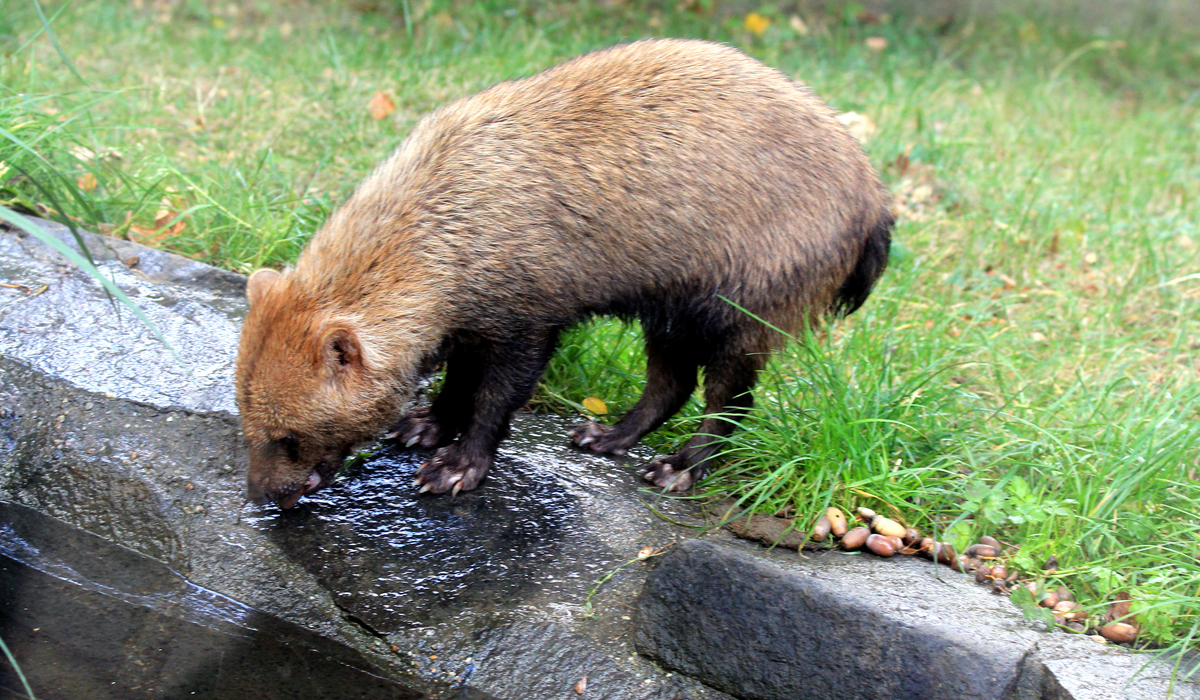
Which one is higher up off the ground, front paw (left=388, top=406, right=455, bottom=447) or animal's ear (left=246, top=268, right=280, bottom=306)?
animal's ear (left=246, top=268, right=280, bottom=306)

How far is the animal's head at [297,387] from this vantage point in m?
3.21

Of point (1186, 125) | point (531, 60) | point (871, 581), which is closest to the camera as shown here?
point (871, 581)

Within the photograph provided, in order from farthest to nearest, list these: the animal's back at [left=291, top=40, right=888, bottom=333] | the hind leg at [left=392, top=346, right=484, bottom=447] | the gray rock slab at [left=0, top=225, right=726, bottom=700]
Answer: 1. the hind leg at [left=392, top=346, right=484, bottom=447]
2. the animal's back at [left=291, top=40, right=888, bottom=333]
3. the gray rock slab at [left=0, top=225, right=726, bottom=700]

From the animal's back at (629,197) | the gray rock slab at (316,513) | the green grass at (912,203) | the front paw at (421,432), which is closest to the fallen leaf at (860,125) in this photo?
the green grass at (912,203)

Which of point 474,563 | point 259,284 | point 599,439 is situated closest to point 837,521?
point 599,439

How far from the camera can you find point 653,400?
412 cm

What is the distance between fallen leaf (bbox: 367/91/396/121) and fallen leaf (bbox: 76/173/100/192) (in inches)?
71.3

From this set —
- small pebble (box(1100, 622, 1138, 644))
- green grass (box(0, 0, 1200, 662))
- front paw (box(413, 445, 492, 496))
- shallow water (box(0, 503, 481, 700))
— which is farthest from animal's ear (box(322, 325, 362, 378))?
small pebble (box(1100, 622, 1138, 644))

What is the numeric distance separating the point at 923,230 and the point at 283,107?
13.8 feet

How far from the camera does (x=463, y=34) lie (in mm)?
7629

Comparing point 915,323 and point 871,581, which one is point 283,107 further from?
point 871,581

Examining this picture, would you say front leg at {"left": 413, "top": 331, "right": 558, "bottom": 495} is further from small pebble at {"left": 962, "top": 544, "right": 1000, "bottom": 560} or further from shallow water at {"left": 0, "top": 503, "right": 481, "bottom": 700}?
small pebble at {"left": 962, "top": 544, "right": 1000, "bottom": 560}

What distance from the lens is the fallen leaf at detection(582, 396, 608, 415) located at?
14.4 ft

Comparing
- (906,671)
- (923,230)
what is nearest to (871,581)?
(906,671)
